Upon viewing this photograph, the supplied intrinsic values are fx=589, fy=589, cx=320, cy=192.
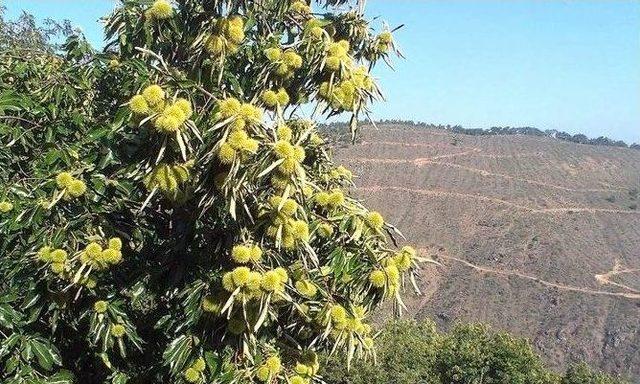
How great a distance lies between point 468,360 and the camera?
21.7 metres

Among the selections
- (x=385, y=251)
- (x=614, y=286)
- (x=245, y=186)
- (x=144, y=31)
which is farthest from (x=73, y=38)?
(x=614, y=286)

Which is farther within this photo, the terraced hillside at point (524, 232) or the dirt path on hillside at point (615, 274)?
the dirt path on hillside at point (615, 274)

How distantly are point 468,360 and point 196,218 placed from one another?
20864mm

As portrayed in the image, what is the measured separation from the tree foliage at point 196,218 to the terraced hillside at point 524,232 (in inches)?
1235

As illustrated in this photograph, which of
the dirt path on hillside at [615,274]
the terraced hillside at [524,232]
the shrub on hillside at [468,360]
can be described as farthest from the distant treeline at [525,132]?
the shrub on hillside at [468,360]

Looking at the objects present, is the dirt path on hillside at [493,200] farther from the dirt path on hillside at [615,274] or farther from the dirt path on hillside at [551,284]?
the dirt path on hillside at [551,284]

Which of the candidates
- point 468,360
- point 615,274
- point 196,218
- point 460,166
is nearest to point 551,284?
point 615,274

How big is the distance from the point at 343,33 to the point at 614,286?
54050 millimetres

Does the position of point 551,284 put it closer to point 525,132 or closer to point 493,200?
A: point 493,200

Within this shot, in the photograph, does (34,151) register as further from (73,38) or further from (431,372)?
(431,372)

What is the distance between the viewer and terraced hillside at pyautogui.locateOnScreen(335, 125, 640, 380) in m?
45.2

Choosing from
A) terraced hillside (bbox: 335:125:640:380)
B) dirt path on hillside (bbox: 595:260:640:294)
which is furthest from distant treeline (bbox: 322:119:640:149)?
dirt path on hillside (bbox: 595:260:640:294)

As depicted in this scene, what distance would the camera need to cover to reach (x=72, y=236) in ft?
8.20

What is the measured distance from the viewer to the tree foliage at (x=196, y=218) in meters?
2.27
